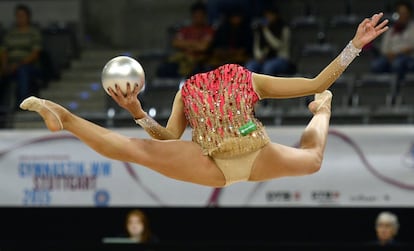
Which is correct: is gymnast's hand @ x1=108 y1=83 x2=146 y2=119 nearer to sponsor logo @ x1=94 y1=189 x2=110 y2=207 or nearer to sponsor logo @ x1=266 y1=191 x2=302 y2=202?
sponsor logo @ x1=266 y1=191 x2=302 y2=202

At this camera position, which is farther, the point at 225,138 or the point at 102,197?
the point at 102,197

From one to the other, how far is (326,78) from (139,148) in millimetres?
1080

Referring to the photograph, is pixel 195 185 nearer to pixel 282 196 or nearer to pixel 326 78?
pixel 282 196

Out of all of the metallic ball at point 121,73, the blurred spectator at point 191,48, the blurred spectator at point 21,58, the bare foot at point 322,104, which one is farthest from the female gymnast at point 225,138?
the blurred spectator at point 21,58

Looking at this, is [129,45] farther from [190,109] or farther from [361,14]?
[190,109]

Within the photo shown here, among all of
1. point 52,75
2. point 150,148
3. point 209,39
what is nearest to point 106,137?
point 150,148

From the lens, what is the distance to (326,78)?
489cm

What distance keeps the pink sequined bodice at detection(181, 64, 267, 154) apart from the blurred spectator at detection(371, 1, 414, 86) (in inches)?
167

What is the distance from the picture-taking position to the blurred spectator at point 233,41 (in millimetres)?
9617

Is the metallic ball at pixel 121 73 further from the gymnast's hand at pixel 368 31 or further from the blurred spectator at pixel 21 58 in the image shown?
the blurred spectator at pixel 21 58
